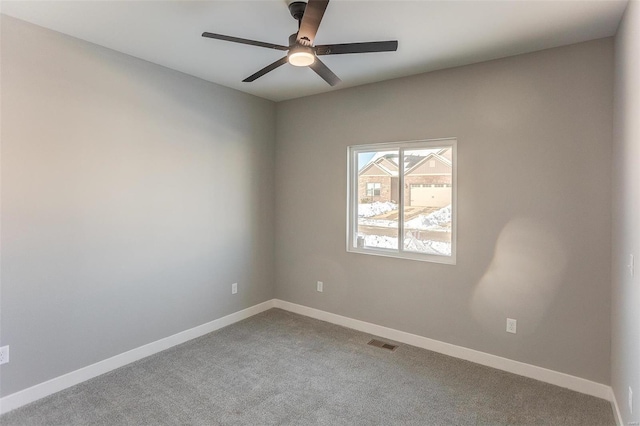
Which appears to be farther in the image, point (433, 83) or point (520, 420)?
point (433, 83)

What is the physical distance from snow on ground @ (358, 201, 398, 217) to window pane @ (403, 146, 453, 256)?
19 cm

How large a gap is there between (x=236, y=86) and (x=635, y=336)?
391 centimetres

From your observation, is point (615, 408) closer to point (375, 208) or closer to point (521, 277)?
point (521, 277)

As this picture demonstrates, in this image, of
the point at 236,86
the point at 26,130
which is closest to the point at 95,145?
the point at 26,130

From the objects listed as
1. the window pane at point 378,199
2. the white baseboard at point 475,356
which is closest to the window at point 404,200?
the window pane at point 378,199

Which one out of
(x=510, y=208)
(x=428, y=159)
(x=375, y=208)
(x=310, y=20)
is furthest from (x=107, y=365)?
(x=510, y=208)

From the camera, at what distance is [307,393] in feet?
8.48

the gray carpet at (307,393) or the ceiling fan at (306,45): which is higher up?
the ceiling fan at (306,45)

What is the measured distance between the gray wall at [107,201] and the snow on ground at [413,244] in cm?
158

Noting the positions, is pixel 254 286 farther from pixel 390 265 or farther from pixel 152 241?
pixel 390 265

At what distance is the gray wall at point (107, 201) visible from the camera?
95.0 inches

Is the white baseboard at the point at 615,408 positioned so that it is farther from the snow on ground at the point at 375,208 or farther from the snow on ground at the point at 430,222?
the snow on ground at the point at 375,208

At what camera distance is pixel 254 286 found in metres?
4.29

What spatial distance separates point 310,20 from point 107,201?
2.23 meters
